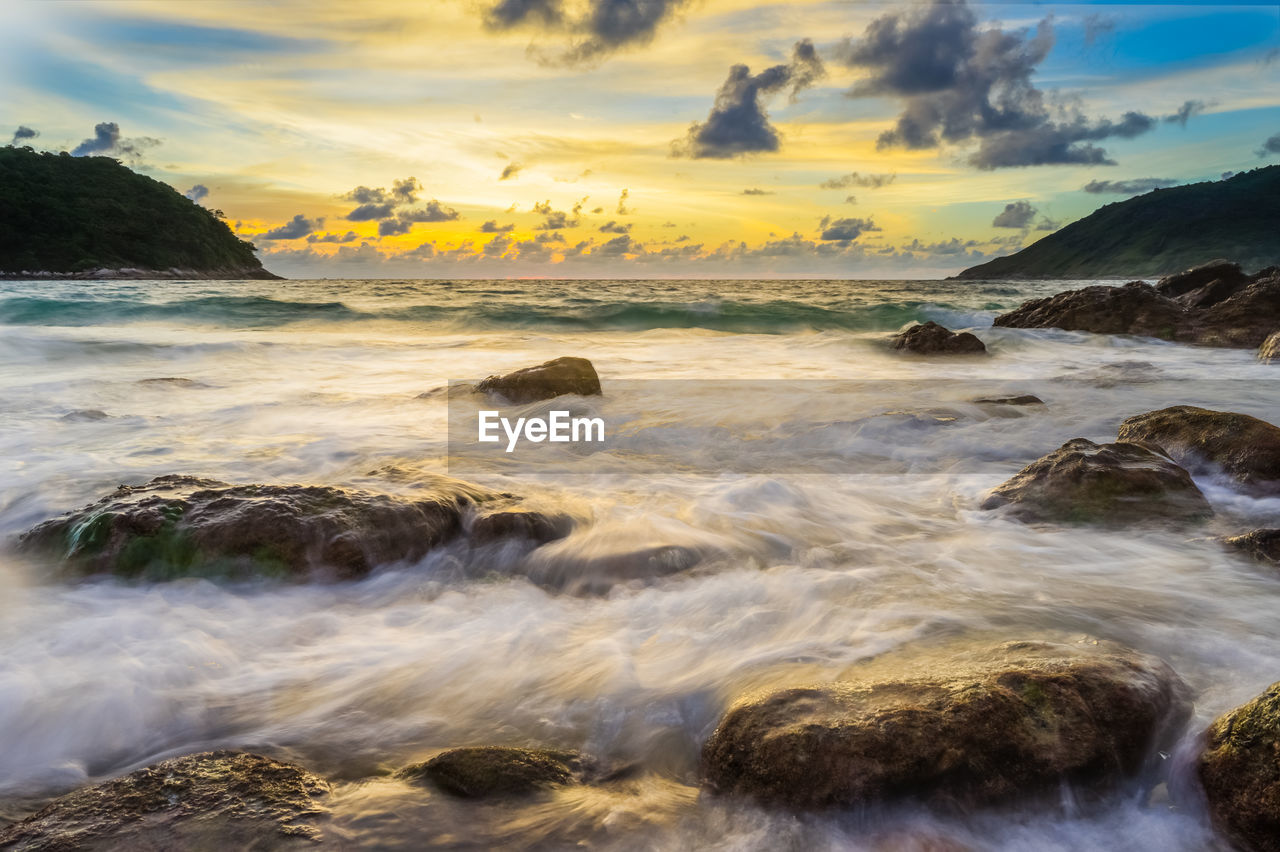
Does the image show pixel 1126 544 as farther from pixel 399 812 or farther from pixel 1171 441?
pixel 399 812

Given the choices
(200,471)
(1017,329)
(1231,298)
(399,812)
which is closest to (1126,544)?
(399,812)

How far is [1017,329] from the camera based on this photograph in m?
15.6

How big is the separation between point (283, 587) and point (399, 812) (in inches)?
72.4

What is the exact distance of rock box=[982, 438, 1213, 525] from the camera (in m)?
4.34

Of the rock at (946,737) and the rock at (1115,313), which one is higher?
the rock at (1115,313)

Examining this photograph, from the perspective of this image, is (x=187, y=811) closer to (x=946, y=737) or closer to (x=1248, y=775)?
(x=946, y=737)

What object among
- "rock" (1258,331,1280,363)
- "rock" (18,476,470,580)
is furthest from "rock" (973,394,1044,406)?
"rock" (18,476,470,580)

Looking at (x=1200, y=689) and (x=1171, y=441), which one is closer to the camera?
(x=1200, y=689)

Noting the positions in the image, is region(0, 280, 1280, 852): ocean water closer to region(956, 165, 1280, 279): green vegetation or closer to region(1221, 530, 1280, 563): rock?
region(1221, 530, 1280, 563): rock

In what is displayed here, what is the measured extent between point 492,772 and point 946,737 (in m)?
1.27

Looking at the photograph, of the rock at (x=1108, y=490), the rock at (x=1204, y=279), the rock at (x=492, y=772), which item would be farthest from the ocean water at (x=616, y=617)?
the rock at (x=1204, y=279)

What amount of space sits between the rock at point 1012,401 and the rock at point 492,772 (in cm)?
701

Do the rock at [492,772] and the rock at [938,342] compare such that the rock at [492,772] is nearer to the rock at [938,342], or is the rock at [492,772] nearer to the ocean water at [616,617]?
the ocean water at [616,617]

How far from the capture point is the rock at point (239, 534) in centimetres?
357
